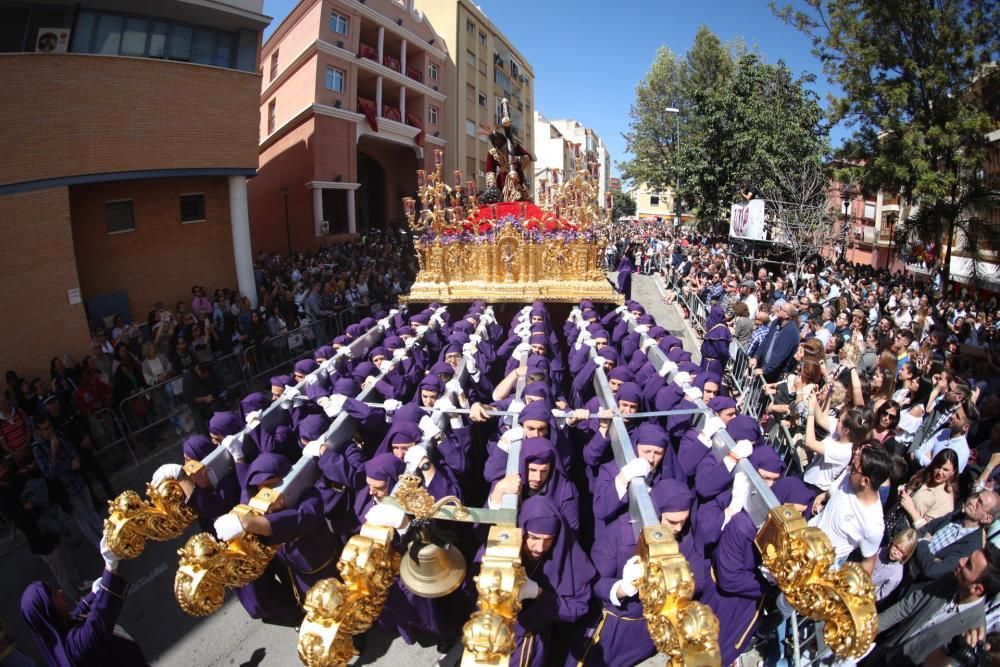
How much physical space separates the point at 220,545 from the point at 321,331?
9311mm

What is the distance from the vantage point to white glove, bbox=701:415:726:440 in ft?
13.3

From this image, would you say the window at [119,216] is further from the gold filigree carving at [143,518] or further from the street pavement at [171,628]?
the gold filigree carving at [143,518]

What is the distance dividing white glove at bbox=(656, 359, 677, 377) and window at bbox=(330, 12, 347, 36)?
69.0ft

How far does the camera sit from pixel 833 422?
479cm

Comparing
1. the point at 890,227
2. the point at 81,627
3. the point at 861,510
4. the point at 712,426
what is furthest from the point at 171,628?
the point at 890,227

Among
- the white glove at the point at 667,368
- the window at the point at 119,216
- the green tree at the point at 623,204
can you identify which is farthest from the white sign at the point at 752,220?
the green tree at the point at 623,204

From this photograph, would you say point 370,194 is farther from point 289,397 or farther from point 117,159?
point 289,397

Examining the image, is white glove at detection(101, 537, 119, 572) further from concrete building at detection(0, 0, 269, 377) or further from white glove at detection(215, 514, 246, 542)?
concrete building at detection(0, 0, 269, 377)

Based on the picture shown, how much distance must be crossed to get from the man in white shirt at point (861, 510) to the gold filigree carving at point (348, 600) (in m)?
2.83

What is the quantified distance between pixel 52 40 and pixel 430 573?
13130 millimetres

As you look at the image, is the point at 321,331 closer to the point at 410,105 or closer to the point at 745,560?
the point at 745,560

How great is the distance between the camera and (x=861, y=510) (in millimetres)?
3219

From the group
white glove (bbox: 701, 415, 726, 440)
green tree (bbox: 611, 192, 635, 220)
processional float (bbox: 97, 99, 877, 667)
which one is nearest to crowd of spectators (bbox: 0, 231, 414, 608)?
processional float (bbox: 97, 99, 877, 667)

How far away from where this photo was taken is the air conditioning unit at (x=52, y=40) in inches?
384
